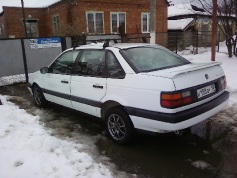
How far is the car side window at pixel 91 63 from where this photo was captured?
4.54 meters

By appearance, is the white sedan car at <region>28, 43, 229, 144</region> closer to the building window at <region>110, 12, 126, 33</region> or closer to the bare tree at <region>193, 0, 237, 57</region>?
the bare tree at <region>193, 0, 237, 57</region>

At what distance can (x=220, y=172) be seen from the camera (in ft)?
11.1

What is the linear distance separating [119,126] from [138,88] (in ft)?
2.65

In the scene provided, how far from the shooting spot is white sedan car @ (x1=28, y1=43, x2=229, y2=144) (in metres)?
3.53

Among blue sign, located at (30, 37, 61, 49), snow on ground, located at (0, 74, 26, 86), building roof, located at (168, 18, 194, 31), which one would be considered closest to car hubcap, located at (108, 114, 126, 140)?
snow on ground, located at (0, 74, 26, 86)

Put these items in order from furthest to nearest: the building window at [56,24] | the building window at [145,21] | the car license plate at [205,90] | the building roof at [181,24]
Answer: the building roof at [181,24], the building window at [145,21], the building window at [56,24], the car license plate at [205,90]

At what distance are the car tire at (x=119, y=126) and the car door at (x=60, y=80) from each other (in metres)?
1.22

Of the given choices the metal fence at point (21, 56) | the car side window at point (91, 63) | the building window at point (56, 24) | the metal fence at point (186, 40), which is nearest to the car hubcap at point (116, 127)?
the car side window at point (91, 63)

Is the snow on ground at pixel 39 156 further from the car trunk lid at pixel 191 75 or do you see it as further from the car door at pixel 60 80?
the car trunk lid at pixel 191 75

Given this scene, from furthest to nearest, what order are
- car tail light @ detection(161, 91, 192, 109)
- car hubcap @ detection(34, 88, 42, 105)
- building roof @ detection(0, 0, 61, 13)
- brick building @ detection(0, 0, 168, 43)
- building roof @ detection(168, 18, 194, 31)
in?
building roof @ detection(168, 18, 194, 31)
building roof @ detection(0, 0, 61, 13)
brick building @ detection(0, 0, 168, 43)
car hubcap @ detection(34, 88, 42, 105)
car tail light @ detection(161, 91, 192, 109)

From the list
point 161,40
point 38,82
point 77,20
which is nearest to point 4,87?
point 38,82

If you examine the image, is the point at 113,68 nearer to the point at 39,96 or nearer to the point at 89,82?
the point at 89,82

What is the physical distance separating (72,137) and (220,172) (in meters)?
2.46

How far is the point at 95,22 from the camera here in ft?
64.8
